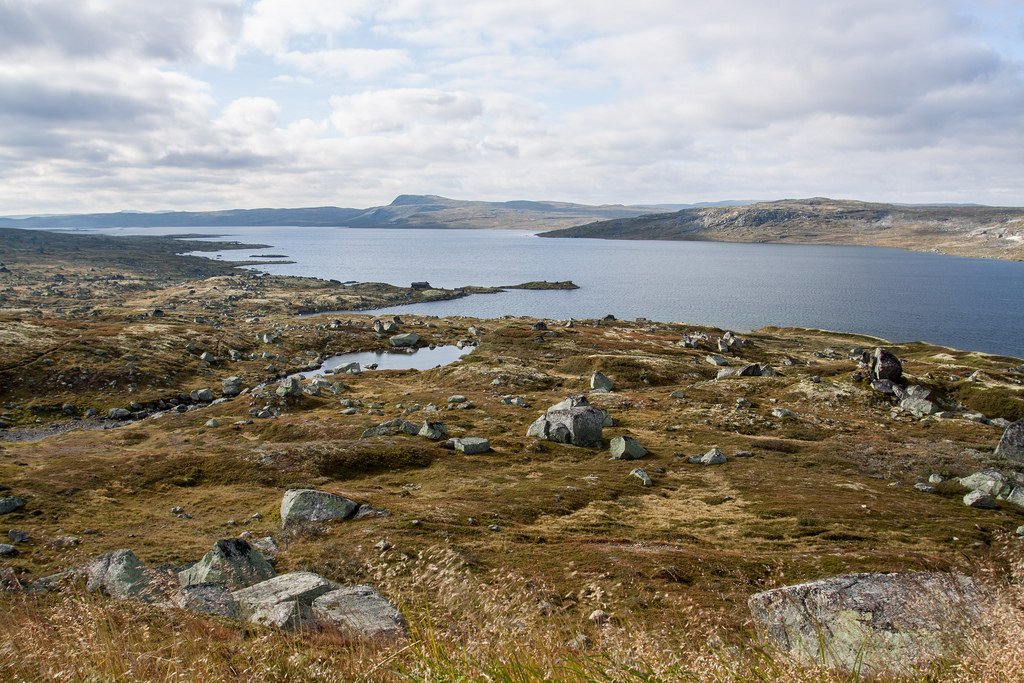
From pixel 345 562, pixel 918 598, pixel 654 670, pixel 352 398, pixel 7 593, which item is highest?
pixel 654 670

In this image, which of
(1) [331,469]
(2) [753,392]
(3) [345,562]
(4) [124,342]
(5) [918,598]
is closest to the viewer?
(5) [918,598]

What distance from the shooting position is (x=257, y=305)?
604 feet

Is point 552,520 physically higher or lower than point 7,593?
lower

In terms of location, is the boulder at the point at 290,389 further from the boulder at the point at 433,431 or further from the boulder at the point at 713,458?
the boulder at the point at 713,458

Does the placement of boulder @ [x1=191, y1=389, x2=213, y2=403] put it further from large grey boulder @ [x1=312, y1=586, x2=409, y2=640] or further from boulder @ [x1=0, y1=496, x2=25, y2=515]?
large grey boulder @ [x1=312, y1=586, x2=409, y2=640]

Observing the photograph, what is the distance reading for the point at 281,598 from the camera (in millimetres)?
18172

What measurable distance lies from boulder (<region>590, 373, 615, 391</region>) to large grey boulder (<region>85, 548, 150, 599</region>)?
65.1 m

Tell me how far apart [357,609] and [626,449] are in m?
38.4

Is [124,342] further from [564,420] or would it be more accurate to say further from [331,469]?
[564,420]

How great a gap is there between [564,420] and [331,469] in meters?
22.5

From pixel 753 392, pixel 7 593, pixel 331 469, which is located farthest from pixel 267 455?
pixel 753 392

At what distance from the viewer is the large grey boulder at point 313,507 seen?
32.7 m

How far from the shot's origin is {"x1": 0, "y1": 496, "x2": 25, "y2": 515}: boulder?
3428 centimetres

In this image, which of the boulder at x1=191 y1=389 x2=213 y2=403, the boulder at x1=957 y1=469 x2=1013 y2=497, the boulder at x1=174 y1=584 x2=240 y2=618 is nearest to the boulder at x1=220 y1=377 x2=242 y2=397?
the boulder at x1=191 y1=389 x2=213 y2=403
